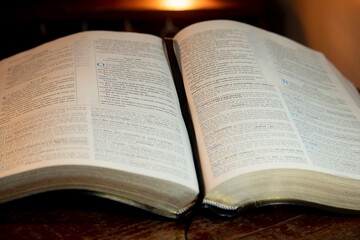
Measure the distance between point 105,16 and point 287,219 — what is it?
71cm

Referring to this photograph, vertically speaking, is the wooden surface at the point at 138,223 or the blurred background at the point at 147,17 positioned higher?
the blurred background at the point at 147,17

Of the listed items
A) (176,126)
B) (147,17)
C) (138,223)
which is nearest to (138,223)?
(138,223)

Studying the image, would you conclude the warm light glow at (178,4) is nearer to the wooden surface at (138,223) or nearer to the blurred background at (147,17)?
the blurred background at (147,17)

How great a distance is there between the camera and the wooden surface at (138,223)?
456 millimetres

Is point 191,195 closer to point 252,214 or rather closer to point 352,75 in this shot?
point 252,214

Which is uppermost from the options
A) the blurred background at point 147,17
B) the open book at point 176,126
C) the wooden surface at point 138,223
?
the blurred background at point 147,17

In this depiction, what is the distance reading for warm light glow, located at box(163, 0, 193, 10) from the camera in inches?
39.1

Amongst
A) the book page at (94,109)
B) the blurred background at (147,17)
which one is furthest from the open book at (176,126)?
the blurred background at (147,17)

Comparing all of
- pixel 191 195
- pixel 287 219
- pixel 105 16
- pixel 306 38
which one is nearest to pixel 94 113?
pixel 191 195

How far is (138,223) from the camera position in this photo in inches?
18.6

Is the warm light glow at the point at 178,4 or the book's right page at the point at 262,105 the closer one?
the book's right page at the point at 262,105

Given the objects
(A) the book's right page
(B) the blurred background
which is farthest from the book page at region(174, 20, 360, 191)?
(B) the blurred background

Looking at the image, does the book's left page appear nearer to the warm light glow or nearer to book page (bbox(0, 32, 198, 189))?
book page (bbox(0, 32, 198, 189))

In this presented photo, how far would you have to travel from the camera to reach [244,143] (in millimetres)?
472
